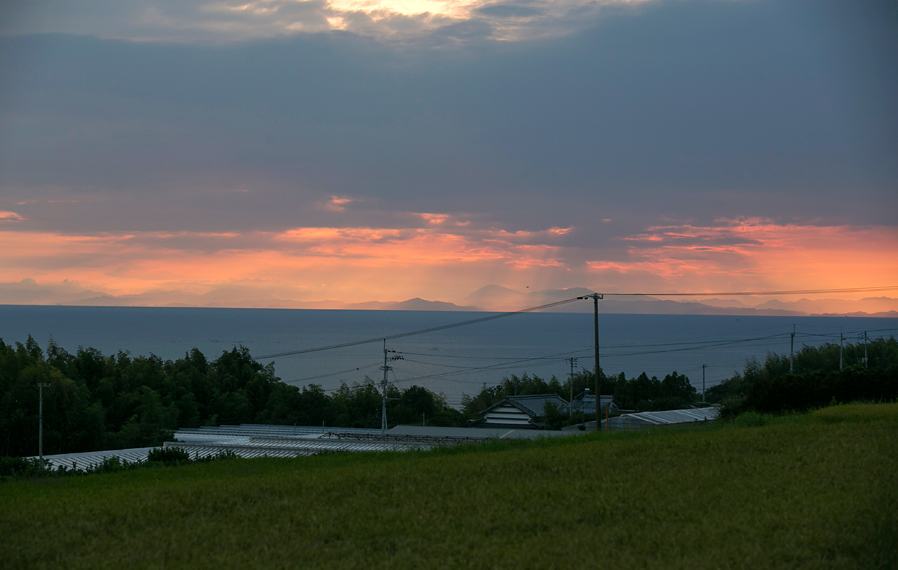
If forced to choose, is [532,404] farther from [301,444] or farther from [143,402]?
[143,402]

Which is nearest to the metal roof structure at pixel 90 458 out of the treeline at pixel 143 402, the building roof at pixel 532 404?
the treeline at pixel 143 402

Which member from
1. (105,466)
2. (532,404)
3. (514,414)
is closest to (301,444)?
(105,466)

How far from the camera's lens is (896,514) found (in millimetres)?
6445

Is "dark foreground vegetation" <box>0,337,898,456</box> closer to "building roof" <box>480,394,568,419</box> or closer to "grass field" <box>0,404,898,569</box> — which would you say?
"building roof" <box>480,394,568,419</box>

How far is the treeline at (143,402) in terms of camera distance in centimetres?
3216

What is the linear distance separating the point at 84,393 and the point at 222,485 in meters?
33.4

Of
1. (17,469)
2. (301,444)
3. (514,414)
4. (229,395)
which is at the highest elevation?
(17,469)

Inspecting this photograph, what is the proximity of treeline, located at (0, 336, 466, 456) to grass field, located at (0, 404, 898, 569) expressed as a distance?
992 inches

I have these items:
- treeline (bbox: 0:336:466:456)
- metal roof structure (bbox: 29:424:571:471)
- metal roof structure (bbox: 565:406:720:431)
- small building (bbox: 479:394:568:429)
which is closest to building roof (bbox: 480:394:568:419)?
small building (bbox: 479:394:568:429)

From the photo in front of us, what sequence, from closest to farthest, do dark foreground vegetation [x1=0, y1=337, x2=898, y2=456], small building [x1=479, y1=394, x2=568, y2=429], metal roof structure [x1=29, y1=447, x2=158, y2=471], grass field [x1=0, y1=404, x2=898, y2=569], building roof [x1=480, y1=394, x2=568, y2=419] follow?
grass field [x1=0, y1=404, x2=898, y2=569], dark foreground vegetation [x1=0, y1=337, x2=898, y2=456], metal roof structure [x1=29, y1=447, x2=158, y2=471], small building [x1=479, y1=394, x2=568, y2=429], building roof [x1=480, y1=394, x2=568, y2=419]

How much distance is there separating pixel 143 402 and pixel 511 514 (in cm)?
3967

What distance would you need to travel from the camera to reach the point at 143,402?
4059 centimetres

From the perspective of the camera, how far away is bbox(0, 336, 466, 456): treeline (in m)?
32.2

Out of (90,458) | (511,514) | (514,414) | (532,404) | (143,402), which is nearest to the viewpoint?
(511,514)
